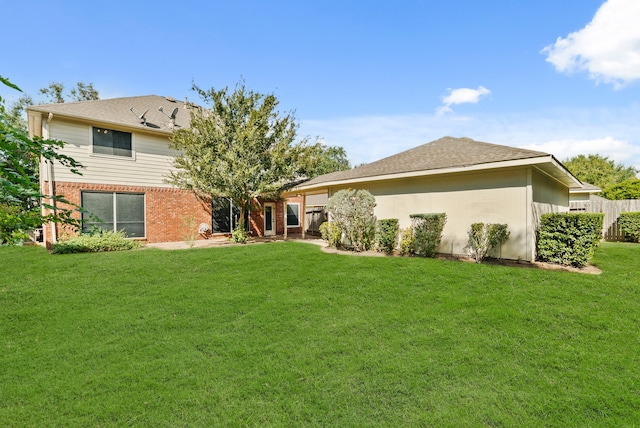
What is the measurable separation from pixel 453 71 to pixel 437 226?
775 centimetres

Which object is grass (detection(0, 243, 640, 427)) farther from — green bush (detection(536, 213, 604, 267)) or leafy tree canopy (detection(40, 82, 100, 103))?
leafy tree canopy (detection(40, 82, 100, 103))

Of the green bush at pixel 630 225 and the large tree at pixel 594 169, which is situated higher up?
the large tree at pixel 594 169

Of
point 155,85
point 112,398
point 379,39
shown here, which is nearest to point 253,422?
point 112,398

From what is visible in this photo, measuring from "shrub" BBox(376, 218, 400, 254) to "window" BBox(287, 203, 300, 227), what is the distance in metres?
9.87

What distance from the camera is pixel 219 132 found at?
1098cm

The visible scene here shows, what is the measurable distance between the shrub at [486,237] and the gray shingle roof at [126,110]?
41.5ft

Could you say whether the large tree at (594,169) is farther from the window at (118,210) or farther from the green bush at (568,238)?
the window at (118,210)

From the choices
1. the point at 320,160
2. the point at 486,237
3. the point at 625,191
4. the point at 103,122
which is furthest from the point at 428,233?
the point at 625,191

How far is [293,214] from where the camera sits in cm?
1855

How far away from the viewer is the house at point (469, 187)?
24.5 ft

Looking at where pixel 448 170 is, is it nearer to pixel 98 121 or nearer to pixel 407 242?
pixel 407 242

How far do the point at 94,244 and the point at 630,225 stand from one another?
20.8 meters

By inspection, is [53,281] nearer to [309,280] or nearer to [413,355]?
[309,280]

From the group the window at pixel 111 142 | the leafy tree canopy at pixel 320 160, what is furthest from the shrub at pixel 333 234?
the window at pixel 111 142
